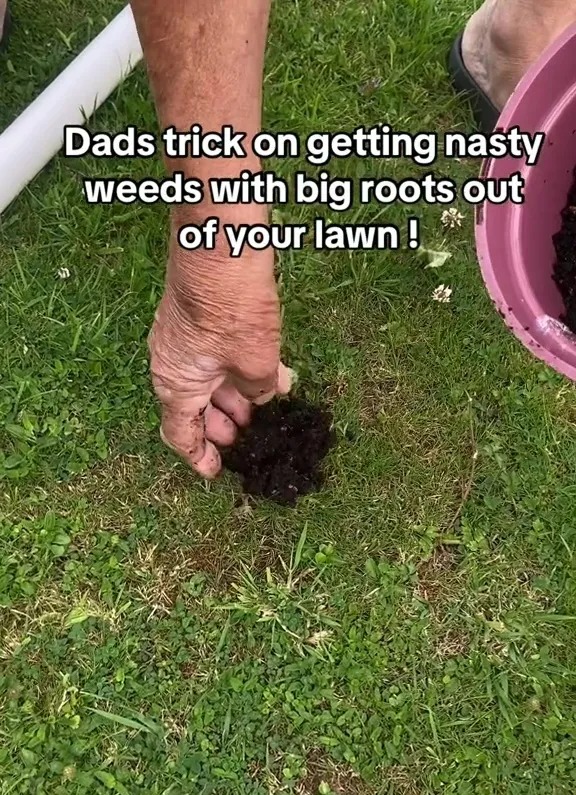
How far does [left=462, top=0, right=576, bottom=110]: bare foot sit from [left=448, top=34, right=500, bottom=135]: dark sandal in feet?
0.04

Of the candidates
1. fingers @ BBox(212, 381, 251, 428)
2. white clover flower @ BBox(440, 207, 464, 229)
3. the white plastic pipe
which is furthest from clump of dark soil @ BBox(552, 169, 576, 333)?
the white plastic pipe

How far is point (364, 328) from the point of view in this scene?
201cm

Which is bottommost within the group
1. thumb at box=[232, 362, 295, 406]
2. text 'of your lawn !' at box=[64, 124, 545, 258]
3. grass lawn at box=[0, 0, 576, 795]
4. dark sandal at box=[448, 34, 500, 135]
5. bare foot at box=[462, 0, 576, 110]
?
grass lawn at box=[0, 0, 576, 795]

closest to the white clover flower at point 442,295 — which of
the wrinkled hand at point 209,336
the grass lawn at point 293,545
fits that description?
the grass lawn at point 293,545

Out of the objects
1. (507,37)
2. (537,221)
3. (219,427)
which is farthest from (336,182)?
(219,427)

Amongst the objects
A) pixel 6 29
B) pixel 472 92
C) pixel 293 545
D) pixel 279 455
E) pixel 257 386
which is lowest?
pixel 293 545

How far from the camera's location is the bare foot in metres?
1.91

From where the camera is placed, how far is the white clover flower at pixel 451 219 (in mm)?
2072

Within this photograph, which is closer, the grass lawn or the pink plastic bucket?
the pink plastic bucket

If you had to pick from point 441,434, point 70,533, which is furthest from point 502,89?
point 70,533

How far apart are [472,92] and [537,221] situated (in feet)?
2.37

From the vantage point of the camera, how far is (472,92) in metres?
2.16

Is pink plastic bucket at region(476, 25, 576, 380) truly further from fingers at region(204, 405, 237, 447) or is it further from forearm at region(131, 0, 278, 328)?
fingers at region(204, 405, 237, 447)

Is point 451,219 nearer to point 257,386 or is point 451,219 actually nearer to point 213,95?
point 257,386
